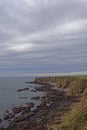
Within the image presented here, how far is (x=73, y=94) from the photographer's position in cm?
9700

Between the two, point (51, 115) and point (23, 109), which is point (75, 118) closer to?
point (51, 115)

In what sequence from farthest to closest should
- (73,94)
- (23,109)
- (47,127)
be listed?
(73,94)
(23,109)
(47,127)

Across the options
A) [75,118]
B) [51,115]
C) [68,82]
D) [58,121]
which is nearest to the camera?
A: [75,118]

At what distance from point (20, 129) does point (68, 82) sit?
8470 centimetres

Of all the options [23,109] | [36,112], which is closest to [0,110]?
[23,109]

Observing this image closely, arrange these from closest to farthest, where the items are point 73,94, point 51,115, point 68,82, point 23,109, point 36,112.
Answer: point 51,115
point 36,112
point 23,109
point 73,94
point 68,82

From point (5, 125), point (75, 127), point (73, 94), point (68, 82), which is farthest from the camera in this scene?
point (68, 82)

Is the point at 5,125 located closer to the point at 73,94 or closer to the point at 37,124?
the point at 37,124

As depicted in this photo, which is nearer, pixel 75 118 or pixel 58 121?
pixel 75 118

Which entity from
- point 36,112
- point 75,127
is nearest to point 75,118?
point 75,127

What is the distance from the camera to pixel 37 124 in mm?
51562

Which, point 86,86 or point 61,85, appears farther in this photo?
point 61,85

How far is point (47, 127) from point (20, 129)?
4.72 metres

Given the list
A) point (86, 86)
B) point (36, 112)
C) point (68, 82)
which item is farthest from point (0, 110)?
point (68, 82)
